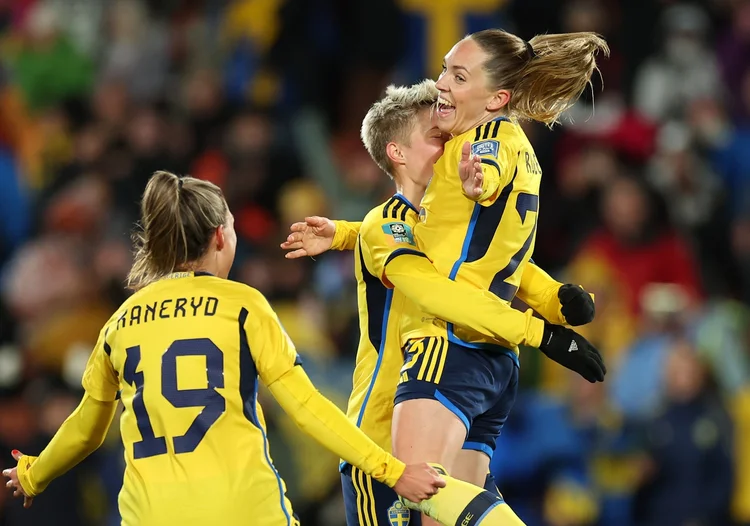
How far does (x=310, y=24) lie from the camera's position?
10930mm

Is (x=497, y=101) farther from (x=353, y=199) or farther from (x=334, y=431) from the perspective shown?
(x=353, y=199)

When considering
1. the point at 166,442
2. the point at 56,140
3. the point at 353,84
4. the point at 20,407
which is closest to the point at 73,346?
the point at 20,407

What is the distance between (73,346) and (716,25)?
5.63 m

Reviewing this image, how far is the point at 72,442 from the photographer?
4.43 metres

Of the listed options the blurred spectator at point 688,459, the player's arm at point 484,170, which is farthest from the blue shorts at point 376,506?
the blurred spectator at point 688,459

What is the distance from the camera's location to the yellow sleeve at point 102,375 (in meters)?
4.30

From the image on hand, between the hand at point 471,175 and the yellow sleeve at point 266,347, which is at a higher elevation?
the hand at point 471,175

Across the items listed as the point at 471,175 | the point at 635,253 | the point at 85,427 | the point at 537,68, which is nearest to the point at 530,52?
the point at 537,68

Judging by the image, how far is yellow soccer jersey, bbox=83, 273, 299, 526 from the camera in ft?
13.3

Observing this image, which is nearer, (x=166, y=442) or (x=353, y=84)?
(x=166, y=442)

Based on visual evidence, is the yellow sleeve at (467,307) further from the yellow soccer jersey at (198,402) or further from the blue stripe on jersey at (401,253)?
the yellow soccer jersey at (198,402)

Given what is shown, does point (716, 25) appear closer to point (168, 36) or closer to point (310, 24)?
point (310, 24)

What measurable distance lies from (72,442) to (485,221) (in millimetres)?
1580

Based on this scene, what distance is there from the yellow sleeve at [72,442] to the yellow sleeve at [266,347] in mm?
610
